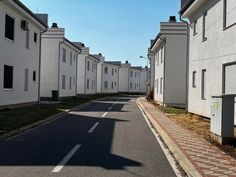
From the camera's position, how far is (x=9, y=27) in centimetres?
2314

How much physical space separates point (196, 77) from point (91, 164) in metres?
14.3

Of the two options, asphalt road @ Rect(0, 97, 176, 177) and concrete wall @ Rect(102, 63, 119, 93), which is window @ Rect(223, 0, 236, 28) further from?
concrete wall @ Rect(102, 63, 119, 93)

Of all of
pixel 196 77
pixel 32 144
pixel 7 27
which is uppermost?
pixel 7 27

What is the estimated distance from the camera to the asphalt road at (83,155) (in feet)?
25.8

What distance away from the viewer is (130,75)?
337ft

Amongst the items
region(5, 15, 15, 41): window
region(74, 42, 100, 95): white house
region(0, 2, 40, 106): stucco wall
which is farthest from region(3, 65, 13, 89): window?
region(74, 42, 100, 95): white house

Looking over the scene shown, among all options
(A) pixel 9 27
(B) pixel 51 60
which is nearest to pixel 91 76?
(B) pixel 51 60

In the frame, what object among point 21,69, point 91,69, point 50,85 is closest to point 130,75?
point 91,69

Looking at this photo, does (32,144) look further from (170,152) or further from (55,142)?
(170,152)

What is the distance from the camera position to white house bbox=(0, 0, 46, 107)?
21953 millimetres

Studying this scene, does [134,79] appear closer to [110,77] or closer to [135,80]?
[135,80]

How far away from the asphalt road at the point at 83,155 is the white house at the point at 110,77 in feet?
224

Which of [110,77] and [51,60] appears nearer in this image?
[51,60]

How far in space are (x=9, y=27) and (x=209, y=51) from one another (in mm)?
11238
